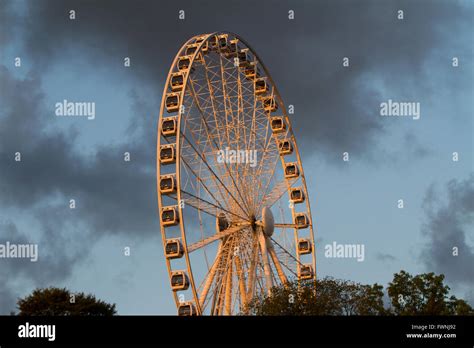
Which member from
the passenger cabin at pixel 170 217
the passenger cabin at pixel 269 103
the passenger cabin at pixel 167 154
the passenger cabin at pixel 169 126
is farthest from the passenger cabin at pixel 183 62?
the passenger cabin at pixel 269 103

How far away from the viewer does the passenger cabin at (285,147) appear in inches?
2657

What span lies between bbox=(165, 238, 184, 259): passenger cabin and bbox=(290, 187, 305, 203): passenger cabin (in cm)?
1847

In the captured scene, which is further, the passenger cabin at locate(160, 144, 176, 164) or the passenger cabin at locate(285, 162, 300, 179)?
the passenger cabin at locate(285, 162, 300, 179)

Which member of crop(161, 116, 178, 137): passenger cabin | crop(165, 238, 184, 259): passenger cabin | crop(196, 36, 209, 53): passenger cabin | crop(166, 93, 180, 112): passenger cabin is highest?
crop(196, 36, 209, 53): passenger cabin

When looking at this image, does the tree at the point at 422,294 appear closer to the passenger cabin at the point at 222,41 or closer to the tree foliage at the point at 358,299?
the tree foliage at the point at 358,299

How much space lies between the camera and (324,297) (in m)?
54.4

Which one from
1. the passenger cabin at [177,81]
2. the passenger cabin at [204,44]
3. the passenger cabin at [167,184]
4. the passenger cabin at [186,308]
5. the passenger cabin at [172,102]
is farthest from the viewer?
the passenger cabin at [204,44]

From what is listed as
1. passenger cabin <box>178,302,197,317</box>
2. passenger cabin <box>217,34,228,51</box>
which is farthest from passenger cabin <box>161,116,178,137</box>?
passenger cabin <box>217,34,228,51</box>

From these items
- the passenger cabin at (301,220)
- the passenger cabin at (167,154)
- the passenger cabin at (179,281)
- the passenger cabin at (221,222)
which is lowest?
the passenger cabin at (179,281)

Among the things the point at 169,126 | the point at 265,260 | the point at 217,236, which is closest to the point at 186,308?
the point at 217,236

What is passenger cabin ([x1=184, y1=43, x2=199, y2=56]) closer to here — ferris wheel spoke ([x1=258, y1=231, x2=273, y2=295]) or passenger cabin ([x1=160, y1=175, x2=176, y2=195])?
passenger cabin ([x1=160, y1=175, x2=176, y2=195])

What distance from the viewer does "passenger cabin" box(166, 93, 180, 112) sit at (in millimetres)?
53537

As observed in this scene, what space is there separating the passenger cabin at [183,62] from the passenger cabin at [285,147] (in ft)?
46.2

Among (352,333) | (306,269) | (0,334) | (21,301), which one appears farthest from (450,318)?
(21,301)
